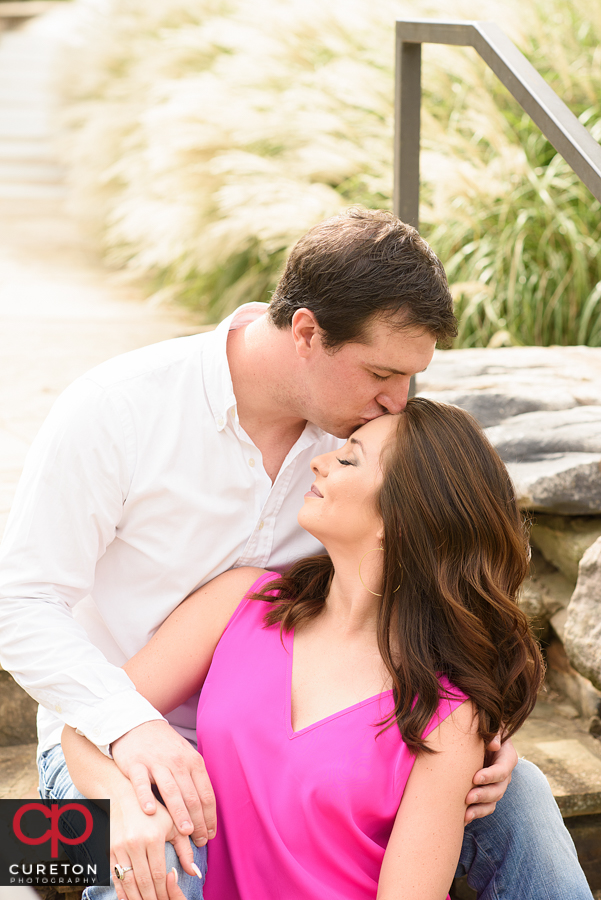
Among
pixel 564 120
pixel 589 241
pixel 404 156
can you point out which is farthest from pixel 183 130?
pixel 564 120

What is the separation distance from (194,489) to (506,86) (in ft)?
3.37

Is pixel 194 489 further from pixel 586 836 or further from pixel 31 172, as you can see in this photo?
pixel 31 172

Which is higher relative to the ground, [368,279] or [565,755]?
[368,279]

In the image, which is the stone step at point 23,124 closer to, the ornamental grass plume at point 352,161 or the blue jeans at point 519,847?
the ornamental grass plume at point 352,161

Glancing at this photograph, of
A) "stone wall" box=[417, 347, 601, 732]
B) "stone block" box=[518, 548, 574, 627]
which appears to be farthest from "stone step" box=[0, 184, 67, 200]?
"stone block" box=[518, 548, 574, 627]

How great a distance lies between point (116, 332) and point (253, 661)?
10.1 feet

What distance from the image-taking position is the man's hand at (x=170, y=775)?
1320 millimetres

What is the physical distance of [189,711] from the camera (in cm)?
165

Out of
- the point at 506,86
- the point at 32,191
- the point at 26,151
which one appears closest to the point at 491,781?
the point at 506,86

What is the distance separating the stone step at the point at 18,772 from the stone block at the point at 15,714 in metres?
0.02

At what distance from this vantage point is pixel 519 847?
4.90 ft

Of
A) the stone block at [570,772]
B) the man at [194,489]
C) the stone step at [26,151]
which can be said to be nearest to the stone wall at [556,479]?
the stone block at [570,772]

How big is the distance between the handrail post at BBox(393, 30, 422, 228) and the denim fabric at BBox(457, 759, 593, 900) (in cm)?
123

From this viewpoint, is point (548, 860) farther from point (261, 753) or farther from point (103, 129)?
point (103, 129)
